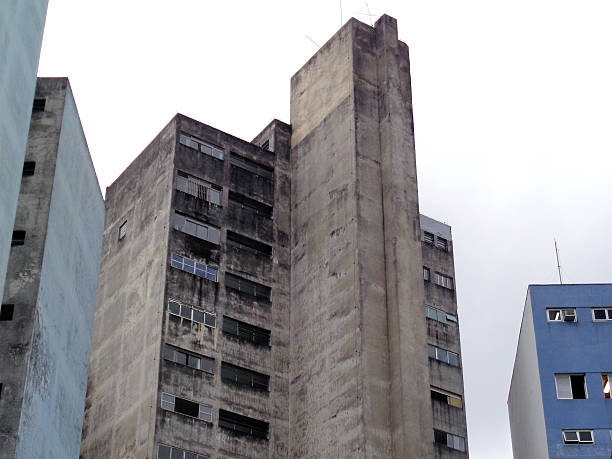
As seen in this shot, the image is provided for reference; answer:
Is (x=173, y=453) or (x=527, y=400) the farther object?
(x=527, y=400)

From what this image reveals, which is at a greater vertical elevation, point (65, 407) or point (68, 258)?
point (68, 258)

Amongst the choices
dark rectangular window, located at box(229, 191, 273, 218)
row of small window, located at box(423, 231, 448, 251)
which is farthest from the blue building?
dark rectangular window, located at box(229, 191, 273, 218)

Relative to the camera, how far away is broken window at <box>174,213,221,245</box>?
70.4 metres

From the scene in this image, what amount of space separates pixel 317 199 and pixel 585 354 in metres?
19.7

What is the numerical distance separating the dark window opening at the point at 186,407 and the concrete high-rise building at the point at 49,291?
7.84 metres

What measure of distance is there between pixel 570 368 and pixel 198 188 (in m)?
25.2

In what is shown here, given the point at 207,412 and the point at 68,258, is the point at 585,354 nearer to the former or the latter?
the point at 207,412

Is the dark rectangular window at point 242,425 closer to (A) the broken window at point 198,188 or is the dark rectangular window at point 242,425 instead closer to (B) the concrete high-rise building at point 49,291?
(B) the concrete high-rise building at point 49,291

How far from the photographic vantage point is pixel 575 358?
2520 inches

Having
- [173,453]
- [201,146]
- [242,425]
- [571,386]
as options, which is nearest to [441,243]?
[201,146]

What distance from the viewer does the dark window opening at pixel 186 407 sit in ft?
209

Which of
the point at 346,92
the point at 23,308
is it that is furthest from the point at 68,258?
the point at 346,92

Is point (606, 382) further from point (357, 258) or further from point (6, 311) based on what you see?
point (6, 311)

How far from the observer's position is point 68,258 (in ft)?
178
